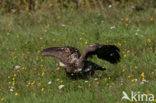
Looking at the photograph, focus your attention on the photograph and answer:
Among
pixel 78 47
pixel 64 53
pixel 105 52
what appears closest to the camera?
pixel 105 52

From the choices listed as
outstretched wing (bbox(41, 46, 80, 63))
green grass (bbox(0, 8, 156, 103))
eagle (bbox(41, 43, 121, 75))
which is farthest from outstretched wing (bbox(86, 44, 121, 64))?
outstretched wing (bbox(41, 46, 80, 63))

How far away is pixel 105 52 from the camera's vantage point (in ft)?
19.8

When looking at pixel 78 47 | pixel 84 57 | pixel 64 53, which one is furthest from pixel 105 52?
pixel 78 47

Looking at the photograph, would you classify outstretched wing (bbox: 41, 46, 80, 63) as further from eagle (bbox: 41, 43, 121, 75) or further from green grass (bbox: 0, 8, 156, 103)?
green grass (bbox: 0, 8, 156, 103)

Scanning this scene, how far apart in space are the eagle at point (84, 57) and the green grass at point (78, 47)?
0.56 feet

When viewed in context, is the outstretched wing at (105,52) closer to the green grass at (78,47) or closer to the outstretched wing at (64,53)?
the green grass at (78,47)

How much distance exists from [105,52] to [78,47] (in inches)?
64.5

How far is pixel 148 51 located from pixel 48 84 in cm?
240

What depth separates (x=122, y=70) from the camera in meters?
5.99

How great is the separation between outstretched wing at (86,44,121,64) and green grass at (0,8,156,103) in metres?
0.16

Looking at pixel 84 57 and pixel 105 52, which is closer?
pixel 84 57

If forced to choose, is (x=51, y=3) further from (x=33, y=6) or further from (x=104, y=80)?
(x=104, y=80)

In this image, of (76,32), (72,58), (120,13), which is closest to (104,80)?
(72,58)

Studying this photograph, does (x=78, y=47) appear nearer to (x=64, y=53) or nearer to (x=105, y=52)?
(x=64, y=53)
